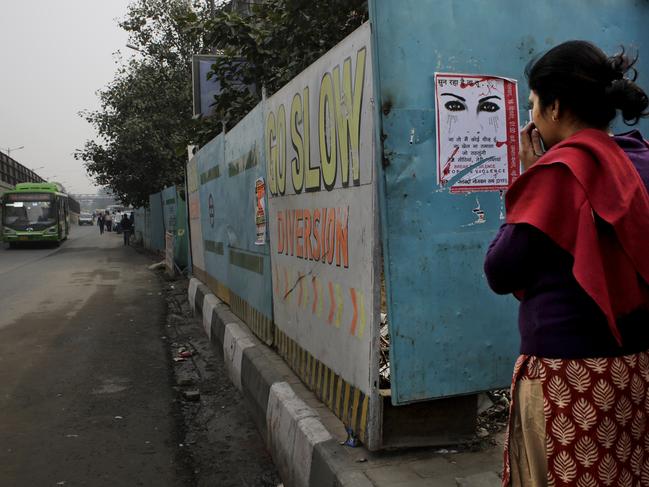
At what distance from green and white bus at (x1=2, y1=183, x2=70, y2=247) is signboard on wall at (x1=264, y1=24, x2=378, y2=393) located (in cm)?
2919

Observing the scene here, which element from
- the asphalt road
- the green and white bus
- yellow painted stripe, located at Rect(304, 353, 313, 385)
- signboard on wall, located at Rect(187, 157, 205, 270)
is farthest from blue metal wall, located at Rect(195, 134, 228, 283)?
the green and white bus

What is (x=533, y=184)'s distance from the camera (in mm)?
1546

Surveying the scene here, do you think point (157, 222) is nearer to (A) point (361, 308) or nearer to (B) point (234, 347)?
(B) point (234, 347)

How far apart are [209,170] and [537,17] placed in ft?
19.1

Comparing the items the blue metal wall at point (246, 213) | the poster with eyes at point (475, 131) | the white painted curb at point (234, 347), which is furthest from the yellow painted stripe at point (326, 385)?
the white painted curb at point (234, 347)

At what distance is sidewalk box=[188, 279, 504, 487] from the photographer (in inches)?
110

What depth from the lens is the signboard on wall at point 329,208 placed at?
122 inches

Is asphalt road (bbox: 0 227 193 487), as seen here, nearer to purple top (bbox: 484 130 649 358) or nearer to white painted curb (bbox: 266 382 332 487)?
white painted curb (bbox: 266 382 332 487)

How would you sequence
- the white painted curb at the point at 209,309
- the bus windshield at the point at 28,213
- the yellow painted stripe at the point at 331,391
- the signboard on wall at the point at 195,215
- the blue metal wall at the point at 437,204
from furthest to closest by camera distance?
1. the bus windshield at the point at 28,213
2. the signboard on wall at the point at 195,215
3. the white painted curb at the point at 209,309
4. the yellow painted stripe at the point at 331,391
5. the blue metal wall at the point at 437,204

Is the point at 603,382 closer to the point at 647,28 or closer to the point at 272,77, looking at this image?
the point at 647,28

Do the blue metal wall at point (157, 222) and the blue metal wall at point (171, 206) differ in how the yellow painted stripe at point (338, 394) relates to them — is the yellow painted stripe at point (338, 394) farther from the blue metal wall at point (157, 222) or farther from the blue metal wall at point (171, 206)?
the blue metal wall at point (157, 222)

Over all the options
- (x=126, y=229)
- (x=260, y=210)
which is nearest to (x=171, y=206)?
(x=260, y=210)

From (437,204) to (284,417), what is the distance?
5.37 feet

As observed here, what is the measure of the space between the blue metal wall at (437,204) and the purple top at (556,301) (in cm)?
134
